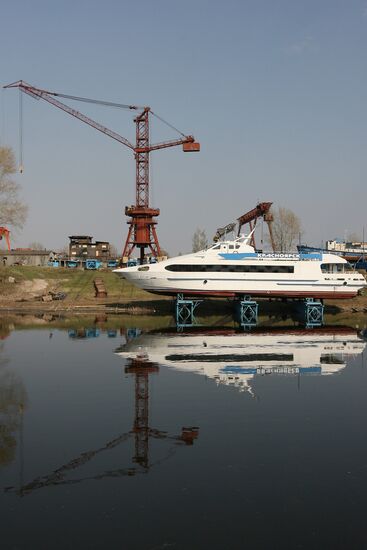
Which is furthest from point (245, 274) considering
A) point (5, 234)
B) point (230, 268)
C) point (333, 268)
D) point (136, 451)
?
point (5, 234)

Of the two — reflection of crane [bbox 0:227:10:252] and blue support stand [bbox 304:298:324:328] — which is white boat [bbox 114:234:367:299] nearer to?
blue support stand [bbox 304:298:324:328]

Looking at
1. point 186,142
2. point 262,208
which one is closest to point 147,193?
point 186,142

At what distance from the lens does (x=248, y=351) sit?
30312mm

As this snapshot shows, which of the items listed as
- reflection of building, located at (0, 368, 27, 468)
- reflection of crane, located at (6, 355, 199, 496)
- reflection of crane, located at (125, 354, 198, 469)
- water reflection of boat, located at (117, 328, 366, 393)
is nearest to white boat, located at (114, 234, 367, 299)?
water reflection of boat, located at (117, 328, 366, 393)

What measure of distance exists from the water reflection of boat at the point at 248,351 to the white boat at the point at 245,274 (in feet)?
24.0

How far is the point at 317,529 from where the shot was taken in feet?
32.3

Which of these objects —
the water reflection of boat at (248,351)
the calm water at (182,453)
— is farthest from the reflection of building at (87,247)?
the calm water at (182,453)

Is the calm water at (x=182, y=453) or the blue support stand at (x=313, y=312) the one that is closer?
the calm water at (x=182, y=453)

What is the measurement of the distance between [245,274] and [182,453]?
109 ft

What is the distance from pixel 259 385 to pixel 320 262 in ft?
94.5

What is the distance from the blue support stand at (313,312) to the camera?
1831 inches

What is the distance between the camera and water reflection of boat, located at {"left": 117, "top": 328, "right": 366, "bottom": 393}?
25.2 metres

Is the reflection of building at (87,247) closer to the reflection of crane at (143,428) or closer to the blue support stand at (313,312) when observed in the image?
the blue support stand at (313,312)

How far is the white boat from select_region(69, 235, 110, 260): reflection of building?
65.7 metres
